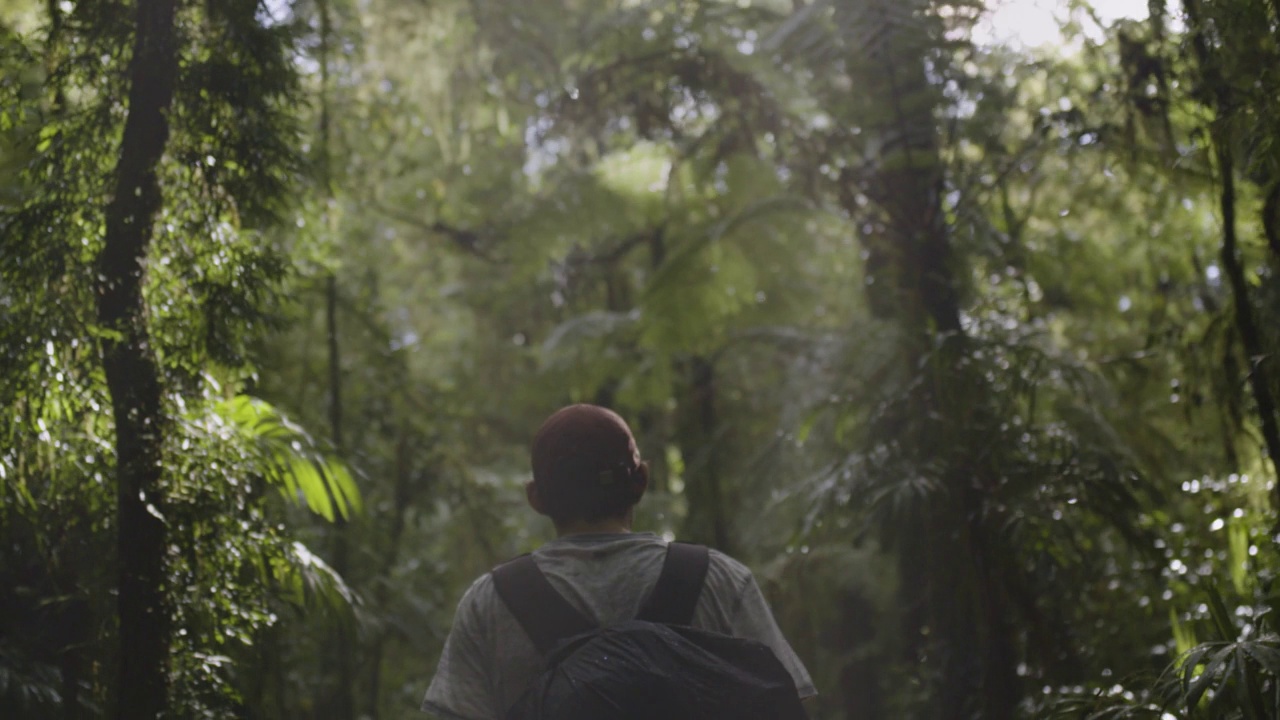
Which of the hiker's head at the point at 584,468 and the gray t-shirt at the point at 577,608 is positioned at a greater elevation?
the hiker's head at the point at 584,468

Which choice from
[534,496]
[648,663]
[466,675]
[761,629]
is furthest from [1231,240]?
[466,675]

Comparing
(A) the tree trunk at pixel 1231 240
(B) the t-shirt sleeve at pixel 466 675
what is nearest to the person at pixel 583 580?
(B) the t-shirt sleeve at pixel 466 675

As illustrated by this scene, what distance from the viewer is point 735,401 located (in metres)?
11.5

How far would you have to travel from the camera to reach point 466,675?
2.60 metres

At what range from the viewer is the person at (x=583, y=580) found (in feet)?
8.44

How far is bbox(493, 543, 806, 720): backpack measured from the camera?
233cm

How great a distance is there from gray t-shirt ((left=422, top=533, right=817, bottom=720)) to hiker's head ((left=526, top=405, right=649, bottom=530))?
89mm

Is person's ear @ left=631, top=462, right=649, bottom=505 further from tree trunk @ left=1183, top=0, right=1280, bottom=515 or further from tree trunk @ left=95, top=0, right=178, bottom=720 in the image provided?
tree trunk @ left=1183, top=0, right=1280, bottom=515

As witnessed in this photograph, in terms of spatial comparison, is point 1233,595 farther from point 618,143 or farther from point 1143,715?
point 618,143

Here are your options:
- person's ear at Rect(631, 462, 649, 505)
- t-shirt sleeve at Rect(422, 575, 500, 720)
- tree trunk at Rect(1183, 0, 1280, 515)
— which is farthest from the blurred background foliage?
person's ear at Rect(631, 462, 649, 505)

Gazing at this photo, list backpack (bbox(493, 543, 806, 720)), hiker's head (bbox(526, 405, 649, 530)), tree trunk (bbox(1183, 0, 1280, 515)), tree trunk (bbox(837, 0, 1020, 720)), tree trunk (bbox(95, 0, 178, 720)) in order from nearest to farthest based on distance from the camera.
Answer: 1. backpack (bbox(493, 543, 806, 720))
2. hiker's head (bbox(526, 405, 649, 530))
3. tree trunk (bbox(95, 0, 178, 720))
4. tree trunk (bbox(1183, 0, 1280, 515))
5. tree trunk (bbox(837, 0, 1020, 720))

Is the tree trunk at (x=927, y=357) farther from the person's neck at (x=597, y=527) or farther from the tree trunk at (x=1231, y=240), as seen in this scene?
the person's neck at (x=597, y=527)

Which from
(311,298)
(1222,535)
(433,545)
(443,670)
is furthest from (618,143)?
(443,670)

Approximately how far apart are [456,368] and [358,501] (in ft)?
30.9
